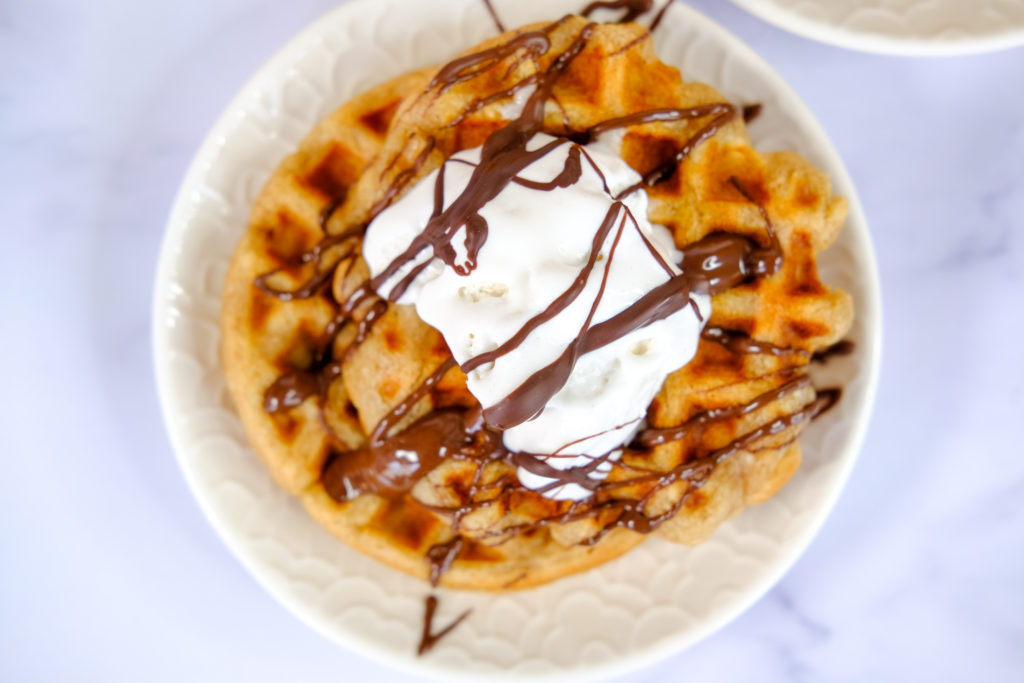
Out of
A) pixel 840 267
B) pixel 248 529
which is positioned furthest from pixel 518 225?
pixel 248 529

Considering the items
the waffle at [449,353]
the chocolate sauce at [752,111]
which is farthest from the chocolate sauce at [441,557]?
the chocolate sauce at [752,111]

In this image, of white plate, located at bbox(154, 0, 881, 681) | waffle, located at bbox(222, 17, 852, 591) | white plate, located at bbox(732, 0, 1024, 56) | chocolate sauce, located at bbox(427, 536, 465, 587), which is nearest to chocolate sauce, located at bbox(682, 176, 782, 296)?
waffle, located at bbox(222, 17, 852, 591)

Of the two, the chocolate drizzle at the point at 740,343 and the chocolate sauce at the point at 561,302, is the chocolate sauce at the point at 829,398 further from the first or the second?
the chocolate sauce at the point at 561,302

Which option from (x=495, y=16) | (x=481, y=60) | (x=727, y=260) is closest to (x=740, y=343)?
(x=727, y=260)

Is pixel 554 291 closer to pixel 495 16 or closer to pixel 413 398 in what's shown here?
pixel 413 398

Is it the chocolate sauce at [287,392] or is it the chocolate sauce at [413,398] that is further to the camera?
the chocolate sauce at [287,392]

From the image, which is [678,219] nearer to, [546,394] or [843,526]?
[546,394]
